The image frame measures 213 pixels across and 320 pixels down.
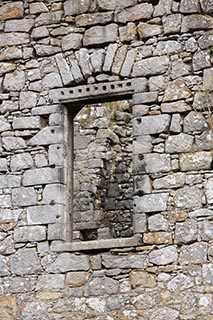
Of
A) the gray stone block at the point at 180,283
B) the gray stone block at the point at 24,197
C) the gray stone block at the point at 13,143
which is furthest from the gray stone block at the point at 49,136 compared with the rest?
the gray stone block at the point at 180,283

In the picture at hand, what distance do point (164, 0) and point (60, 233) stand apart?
2.80 m

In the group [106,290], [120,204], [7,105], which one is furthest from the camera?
[120,204]

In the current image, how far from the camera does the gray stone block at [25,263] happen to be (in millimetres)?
11398

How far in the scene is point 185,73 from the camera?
448 inches

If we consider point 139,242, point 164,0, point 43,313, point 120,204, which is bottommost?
point 43,313

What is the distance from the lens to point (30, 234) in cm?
1148

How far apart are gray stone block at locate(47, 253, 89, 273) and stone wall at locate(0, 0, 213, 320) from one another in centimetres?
1

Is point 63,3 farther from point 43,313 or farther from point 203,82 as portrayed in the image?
point 43,313

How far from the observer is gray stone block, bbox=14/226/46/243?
1145 cm

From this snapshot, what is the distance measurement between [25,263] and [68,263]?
511 mm

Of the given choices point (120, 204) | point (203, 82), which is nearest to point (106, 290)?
point (203, 82)

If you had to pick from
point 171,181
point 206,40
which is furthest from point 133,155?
point 206,40

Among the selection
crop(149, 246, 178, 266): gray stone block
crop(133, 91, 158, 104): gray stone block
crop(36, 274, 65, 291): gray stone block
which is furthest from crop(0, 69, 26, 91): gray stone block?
crop(149, 246, 178, 266): gray stone block

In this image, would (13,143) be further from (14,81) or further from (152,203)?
(152,203)
